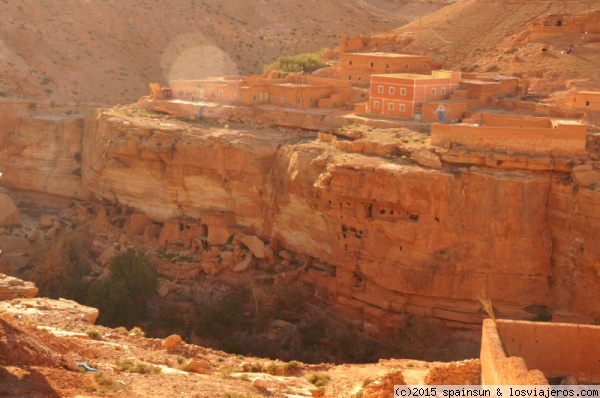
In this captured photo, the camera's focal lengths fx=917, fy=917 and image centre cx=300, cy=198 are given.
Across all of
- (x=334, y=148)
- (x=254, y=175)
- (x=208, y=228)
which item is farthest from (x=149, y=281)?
(x=334, y=148)

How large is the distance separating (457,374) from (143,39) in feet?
122

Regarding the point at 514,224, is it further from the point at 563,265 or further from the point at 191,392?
the point at 191,392

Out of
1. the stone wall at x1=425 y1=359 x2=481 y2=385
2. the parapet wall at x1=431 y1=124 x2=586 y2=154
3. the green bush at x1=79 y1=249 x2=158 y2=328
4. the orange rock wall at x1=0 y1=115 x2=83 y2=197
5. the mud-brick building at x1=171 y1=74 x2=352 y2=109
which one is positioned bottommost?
the green bush at x1=79 y1=249 x2=158 y2=328

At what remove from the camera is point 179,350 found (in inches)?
698

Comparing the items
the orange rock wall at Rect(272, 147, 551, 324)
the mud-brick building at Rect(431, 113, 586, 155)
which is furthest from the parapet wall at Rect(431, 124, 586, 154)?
the orange rock wall at Rect(272, 147, 551, 324)

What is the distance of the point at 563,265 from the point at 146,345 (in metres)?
12.1

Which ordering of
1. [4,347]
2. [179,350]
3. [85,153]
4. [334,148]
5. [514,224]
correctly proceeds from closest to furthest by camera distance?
[4,347] < [179,350] < [514,224] < [334,148] < [85,153]

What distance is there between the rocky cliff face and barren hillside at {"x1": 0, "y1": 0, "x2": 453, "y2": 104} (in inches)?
524

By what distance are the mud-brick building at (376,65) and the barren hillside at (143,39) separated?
1287 cm

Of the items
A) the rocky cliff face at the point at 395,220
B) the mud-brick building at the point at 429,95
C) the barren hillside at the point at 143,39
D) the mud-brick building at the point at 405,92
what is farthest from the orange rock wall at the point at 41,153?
the mud-brick building at the point at 405,92

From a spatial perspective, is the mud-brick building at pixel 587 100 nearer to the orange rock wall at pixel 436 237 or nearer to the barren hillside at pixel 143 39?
the orange rock wall at pixel 436 237

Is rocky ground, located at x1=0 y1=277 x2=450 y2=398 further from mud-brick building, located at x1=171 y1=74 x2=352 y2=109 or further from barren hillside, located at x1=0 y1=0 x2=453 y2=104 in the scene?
barren hillside, located at x1=0 y1=0 x2=453 y2=104

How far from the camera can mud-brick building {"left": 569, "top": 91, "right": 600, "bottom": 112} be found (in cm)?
2755

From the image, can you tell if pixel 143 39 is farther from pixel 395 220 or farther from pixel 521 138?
pixel 521 138
